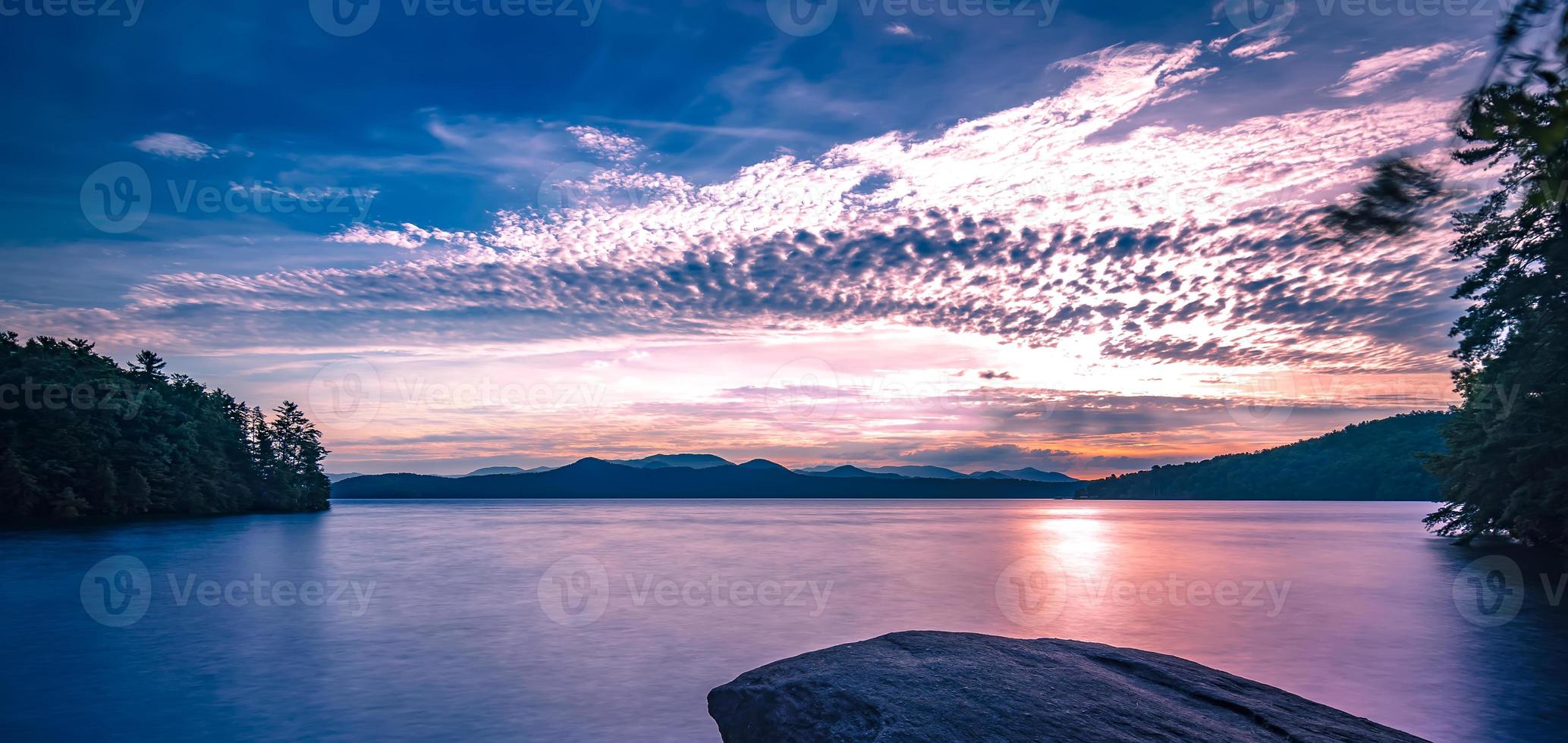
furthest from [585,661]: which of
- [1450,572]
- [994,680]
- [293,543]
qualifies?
[293,543]

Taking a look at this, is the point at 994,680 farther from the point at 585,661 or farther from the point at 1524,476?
the point at 1524,476

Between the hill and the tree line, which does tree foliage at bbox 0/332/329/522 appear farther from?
the hill

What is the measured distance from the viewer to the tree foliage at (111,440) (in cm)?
6006

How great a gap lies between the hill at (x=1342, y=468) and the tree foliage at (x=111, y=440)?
154 m

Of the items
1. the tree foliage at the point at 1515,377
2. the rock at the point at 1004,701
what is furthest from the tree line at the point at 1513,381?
the rock at the point at 1004,701

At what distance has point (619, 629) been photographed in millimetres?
18969

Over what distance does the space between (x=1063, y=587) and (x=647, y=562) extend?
19403mm

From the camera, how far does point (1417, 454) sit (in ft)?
112

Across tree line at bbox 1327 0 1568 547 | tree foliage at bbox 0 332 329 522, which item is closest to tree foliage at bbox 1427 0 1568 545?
tree line at bbox 1327 0 1568 547

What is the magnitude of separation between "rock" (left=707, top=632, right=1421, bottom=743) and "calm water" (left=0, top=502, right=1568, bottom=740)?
4286 millimetres

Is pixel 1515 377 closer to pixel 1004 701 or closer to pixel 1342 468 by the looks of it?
pixel 1004 701

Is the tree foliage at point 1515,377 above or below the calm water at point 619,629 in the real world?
above

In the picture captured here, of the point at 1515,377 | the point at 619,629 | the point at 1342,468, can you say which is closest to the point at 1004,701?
the point at 619,629

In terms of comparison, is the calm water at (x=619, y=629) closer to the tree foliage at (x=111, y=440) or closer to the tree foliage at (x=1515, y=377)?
the tree foliage at (x=1515, y=377)
